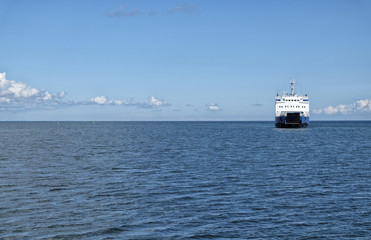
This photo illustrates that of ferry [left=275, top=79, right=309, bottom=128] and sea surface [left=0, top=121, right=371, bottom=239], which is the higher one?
ferry [left=275, top=79, right=309, bottom=128]

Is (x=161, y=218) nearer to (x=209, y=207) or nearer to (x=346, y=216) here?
(x=209, y=207)

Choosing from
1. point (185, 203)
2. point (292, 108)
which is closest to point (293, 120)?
point (292, 108)

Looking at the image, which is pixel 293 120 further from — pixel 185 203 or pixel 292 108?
pixel 185 203

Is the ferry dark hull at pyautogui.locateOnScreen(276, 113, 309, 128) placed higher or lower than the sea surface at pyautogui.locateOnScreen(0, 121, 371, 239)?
higher

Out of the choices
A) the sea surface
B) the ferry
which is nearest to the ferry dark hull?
the ferry

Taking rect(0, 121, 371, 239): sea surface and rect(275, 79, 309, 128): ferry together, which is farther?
rect(275, 79, 309, 128): ferry

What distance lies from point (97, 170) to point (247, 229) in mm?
19005

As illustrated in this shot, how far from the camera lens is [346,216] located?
1652 cm

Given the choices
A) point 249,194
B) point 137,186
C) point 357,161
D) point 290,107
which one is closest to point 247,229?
point 249,194

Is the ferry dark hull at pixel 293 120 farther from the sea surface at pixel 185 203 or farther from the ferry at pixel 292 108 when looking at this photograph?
the sea surface at pixel 185 203

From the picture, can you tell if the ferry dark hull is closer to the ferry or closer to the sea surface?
the ferry

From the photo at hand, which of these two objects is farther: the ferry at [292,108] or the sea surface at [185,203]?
the ferry at [292,108]

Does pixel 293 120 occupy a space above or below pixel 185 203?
above

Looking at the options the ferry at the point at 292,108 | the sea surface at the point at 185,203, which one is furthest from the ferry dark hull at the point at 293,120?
the sea surface at the point at 185,203
